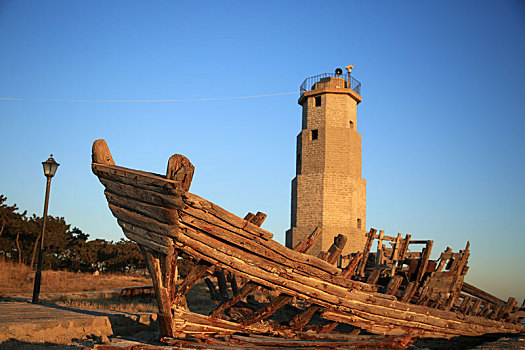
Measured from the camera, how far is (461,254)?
9734mm

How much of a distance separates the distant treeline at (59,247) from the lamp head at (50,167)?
54.7ft

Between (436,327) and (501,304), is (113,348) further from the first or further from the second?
(501,304)

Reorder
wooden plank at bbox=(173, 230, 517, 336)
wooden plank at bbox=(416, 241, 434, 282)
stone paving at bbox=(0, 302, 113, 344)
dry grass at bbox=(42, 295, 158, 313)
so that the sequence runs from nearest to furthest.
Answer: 1. wooden plank at bbox=(173, 230, 517, 336)
2. stone paving at bbox=(0, 302, 113, 344)
3. wooden plank at bbox=(416, 241, 434, 282)
4. dry grass at bbox=(42, 295, 158, 313)

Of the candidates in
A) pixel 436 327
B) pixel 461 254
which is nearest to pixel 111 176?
pixel 436 327

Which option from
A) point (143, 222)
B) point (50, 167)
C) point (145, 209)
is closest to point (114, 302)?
point (50, 167)

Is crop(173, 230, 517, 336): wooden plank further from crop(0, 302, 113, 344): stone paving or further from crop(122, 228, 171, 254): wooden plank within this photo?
crop(0, 302, 113, 344): stone paving

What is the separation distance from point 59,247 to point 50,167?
69.6 ft

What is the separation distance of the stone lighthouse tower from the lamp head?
19129mm

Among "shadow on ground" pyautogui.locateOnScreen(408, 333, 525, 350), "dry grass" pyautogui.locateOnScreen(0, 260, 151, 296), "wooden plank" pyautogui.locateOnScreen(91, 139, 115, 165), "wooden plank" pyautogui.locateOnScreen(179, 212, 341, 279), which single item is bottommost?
"shadow on ground" pyautogui.locateOnScreen(408, 333, 525, 350)

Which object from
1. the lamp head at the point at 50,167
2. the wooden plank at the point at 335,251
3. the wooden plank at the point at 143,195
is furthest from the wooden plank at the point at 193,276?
the lamp head at the point at 50,167

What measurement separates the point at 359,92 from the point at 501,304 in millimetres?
23787

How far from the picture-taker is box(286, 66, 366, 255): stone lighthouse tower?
2958cm

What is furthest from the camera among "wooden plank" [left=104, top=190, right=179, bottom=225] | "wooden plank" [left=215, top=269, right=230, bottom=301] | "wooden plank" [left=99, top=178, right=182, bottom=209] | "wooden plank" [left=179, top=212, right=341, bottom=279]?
"wooden plank" [left=215, top=269, right=230, bottom=301]

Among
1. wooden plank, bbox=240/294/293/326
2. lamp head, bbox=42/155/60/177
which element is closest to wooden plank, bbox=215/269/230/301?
wooden plank, bbox=240/294/293/326
